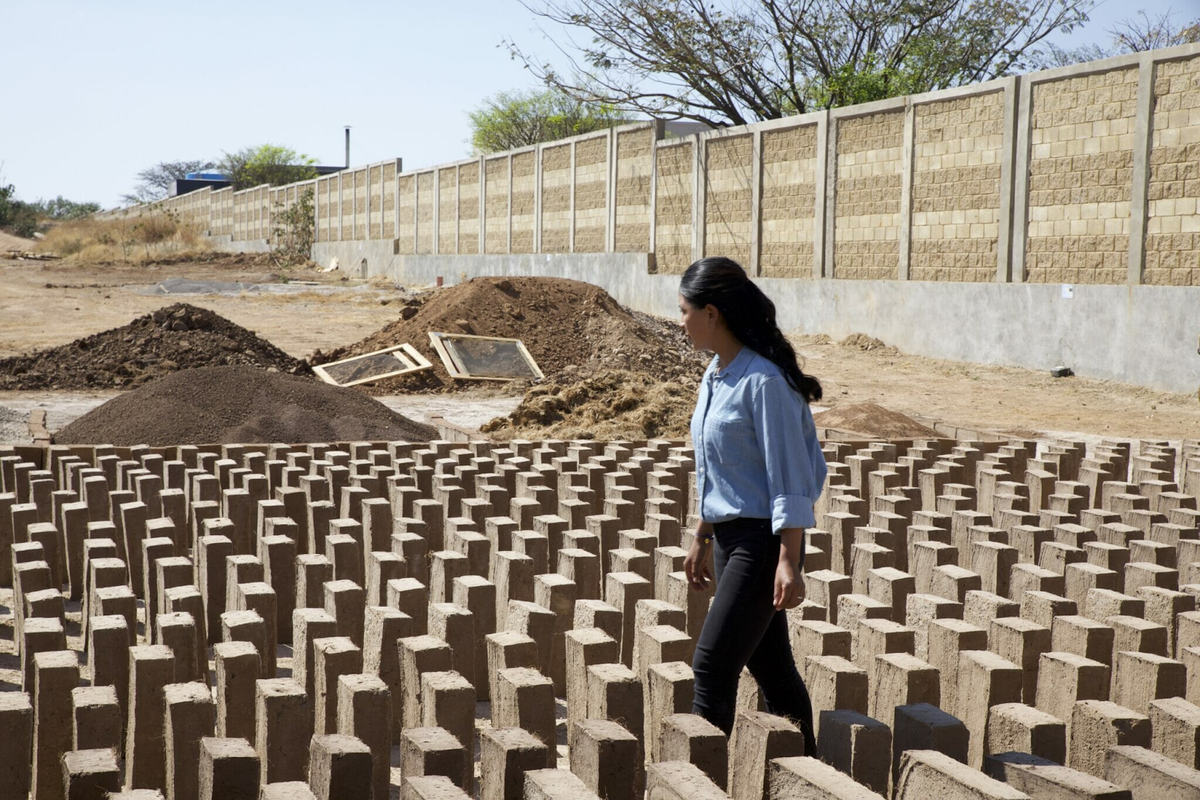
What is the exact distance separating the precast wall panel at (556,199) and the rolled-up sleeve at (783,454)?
28.4m

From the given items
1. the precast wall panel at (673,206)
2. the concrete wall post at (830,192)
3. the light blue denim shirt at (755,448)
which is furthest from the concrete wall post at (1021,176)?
the light blue denim shirt at (755,448)

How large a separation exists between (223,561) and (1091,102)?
15023mm

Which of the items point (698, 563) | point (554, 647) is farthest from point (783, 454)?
point (554, 647)

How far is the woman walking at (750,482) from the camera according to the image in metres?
2.76

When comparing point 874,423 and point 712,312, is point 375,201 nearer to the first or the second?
point 874,423

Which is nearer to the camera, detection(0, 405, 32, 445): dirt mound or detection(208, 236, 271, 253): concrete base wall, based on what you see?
detection(0, 405, 32, 445): dirt mound

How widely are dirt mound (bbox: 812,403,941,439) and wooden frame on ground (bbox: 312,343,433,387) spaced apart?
6328 millimetres

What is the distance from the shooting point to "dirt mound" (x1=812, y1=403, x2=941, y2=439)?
885 centimetres

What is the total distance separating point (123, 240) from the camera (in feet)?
185

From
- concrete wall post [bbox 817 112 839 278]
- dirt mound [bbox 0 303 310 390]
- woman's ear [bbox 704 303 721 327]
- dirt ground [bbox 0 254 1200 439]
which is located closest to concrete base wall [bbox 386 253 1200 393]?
dirt ground [bbox 0 254 1200 439]

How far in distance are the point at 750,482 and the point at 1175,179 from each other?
14.0 meters

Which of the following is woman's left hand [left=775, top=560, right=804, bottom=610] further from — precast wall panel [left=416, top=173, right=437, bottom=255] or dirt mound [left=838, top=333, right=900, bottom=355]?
precast wall panel [left=416, top=173, right=437, bottom=255]

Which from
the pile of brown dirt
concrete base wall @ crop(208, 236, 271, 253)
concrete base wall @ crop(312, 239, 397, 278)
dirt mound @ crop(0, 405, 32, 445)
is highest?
concrete base wall @ crop(208, 236, 271, 253)

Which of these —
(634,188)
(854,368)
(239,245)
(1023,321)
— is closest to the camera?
(1023,321)
